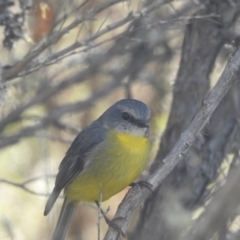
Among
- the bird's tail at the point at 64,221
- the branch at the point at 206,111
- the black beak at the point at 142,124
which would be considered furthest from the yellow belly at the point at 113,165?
the branch at the point at 206,111

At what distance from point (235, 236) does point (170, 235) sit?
6.27 ft

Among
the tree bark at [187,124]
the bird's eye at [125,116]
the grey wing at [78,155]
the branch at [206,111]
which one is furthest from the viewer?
the tree bark at [187,124]

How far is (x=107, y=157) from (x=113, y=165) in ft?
0.33

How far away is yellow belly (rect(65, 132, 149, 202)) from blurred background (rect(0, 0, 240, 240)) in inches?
16.3

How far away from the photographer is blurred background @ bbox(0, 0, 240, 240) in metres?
4.93

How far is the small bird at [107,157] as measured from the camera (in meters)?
4.86

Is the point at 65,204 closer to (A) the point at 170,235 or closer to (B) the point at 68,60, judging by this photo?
(A) the point at 170,235

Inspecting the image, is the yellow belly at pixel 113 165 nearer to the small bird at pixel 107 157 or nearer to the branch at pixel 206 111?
the small bird at pixel 107 157

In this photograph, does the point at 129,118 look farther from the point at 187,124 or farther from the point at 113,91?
the point at 113,91

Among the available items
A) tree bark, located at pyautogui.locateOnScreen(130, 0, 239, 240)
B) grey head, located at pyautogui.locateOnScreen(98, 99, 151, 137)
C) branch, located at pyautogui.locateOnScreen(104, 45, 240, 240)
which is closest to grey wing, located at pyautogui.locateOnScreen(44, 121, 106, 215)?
grey head, located at pyautogui.locateOnScreen(98, 99, 151, 137)

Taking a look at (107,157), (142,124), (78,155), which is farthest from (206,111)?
(78,155)

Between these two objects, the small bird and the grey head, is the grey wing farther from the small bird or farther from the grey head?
the grey head

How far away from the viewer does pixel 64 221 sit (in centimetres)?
542

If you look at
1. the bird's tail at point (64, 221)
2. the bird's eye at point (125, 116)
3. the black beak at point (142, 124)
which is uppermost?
the bird's eye at point (125, 116)
